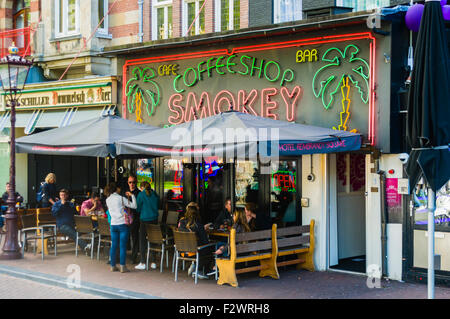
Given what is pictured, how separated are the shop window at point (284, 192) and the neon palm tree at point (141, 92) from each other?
396 cm

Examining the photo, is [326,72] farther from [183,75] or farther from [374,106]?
[183,75]

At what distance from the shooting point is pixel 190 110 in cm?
1435

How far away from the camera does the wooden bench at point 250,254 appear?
10.2m

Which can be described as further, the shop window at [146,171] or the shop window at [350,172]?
the shop window at [146,171]

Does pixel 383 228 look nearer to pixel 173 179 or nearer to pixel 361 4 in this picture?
pixel 361 4

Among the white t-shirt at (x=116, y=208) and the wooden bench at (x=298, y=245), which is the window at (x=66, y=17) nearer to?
the white t-shirt at (x=116, y=208)

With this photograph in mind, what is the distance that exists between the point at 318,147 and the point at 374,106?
1693 millimetres

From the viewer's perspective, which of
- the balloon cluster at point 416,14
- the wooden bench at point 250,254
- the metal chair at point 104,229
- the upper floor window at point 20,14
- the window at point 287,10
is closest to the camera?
the wooden bench at point 250,254

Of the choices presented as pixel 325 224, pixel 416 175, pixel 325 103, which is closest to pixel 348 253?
pixel 325 224

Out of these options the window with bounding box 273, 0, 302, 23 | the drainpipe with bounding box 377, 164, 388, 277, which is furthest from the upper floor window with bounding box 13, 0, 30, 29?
the drainpipe with bounding box 377, 164, 388, 277

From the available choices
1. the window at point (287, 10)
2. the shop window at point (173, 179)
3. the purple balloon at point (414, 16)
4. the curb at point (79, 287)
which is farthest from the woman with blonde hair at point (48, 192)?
the purple balloon at point (414, 16)

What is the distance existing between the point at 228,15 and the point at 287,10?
200 cm

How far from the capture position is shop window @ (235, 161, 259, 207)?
13422 millimetres
